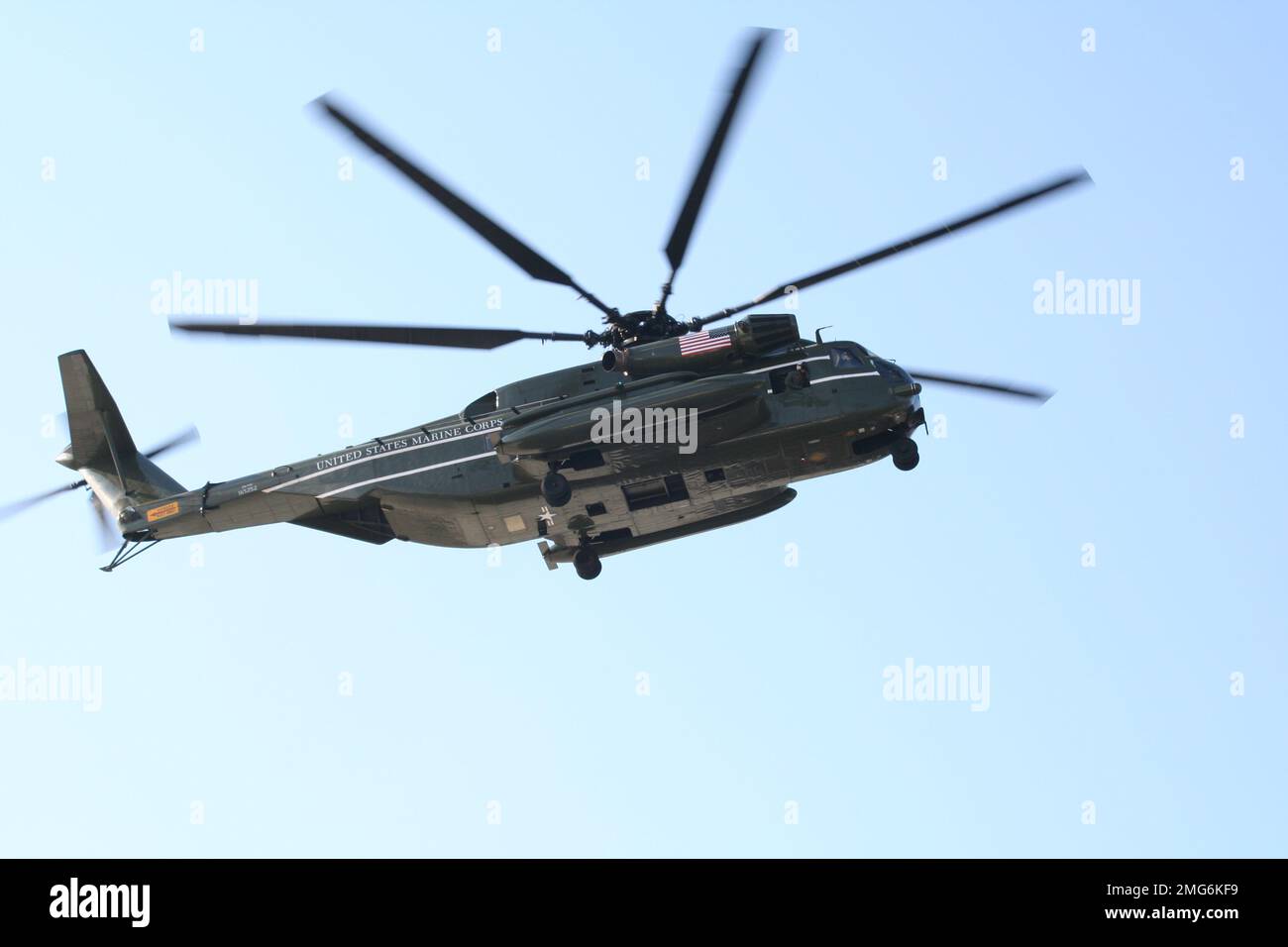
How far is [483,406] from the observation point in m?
25.9

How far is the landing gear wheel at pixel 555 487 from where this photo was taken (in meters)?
24.3

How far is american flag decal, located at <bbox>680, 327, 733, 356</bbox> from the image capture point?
2414 centimetres

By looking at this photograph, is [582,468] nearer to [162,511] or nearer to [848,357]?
[848,357]

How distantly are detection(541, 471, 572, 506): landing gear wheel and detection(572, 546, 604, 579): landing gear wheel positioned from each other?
5.06 feet

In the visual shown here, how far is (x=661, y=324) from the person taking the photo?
2453cm

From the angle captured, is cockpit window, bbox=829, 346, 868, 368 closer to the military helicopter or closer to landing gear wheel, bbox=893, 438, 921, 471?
the military helicopter

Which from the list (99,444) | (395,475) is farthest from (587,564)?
(99,444)

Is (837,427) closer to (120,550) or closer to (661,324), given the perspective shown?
(661,324)

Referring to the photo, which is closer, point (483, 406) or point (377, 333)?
point (377, 333)

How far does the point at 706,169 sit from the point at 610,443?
4.98m

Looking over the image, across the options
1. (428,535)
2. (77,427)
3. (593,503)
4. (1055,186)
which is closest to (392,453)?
(428,535)

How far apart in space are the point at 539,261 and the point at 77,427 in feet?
38.2

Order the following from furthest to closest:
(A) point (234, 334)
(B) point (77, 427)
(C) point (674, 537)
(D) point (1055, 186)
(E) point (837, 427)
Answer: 1. (B) point (77, 427)
2. (C) point (674, 537)
3. (E) point (837, 427)
4. (A) point (234, 334)
5. (D) point (1055, 186)

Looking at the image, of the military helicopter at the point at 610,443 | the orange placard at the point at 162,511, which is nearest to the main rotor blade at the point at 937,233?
the military helicopter at the point at 610,443
